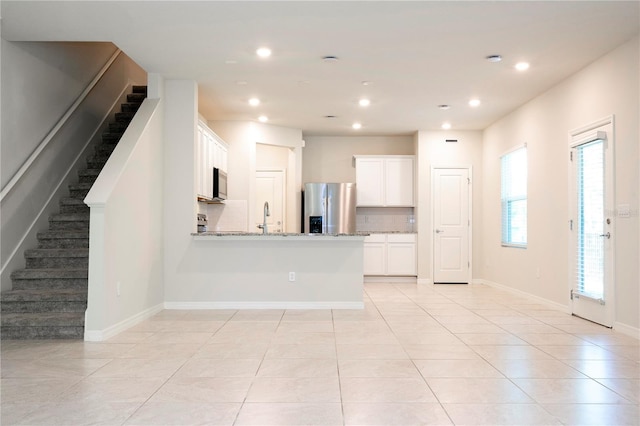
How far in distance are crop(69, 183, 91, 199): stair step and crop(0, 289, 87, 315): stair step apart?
164cm

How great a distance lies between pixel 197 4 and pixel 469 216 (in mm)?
6723

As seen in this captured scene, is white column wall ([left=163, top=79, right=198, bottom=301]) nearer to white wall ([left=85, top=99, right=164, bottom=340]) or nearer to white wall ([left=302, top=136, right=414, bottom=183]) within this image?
white wall ([left=85, top=99, right=164, bottom=340])

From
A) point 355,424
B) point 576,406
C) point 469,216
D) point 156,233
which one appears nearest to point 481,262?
point 469,216

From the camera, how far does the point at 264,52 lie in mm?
5336

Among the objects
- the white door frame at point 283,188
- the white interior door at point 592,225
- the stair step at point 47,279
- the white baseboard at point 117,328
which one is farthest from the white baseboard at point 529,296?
the stair step at point 47,279

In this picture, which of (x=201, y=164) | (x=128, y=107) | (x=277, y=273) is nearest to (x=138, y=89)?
A: (x=128, y=107)

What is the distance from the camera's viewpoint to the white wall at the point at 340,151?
1028cm

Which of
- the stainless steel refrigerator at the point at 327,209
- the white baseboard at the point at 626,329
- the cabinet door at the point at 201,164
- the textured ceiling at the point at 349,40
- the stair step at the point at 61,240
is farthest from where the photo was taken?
the stainless steel refrigerator at the point at 327,209

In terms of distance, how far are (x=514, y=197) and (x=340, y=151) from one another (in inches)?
144

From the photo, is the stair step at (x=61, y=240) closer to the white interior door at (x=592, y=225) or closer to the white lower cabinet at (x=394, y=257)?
the white lower cabinet at (x=394, y=257)

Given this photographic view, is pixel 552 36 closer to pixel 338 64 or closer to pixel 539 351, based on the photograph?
pixel 338 64

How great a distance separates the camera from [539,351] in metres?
4.22

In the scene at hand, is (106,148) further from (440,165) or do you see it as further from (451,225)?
(451,225)

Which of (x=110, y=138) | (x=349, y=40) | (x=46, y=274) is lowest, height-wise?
(x=46, y=274)
